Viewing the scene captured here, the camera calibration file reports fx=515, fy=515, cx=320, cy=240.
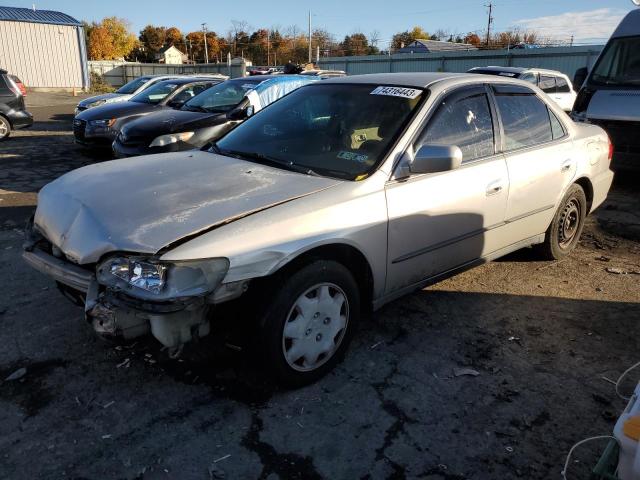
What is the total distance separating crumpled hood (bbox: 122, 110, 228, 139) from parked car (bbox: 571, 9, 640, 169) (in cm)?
557

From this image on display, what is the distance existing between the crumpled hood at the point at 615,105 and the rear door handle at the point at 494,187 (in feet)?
15.5

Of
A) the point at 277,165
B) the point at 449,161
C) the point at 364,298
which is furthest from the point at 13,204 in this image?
the point at 449,161

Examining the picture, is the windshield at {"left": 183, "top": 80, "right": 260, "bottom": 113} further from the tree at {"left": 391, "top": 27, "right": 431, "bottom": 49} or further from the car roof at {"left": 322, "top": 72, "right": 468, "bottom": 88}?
the tree at {"left": 391, "top": 27, "right": 431, "bottom": 49}

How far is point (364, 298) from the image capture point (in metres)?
3.26

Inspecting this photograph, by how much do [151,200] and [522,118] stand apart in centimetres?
302

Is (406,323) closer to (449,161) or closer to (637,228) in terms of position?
(449,161)

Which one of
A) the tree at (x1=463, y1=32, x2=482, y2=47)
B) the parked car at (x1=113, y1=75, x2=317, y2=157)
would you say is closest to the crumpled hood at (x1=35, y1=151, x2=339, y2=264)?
the parked car at (x1=113, y1=75, x2=317, y2=157)

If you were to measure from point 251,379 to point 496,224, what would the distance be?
7.15 ft

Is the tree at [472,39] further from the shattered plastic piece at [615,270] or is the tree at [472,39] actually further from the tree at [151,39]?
the shattered plastic piece at [615,270]

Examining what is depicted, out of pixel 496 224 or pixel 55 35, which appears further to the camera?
pixel 55 35

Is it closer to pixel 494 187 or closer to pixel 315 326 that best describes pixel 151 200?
pixel 315 326

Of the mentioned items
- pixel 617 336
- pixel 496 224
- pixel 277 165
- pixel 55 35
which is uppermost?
pixel 55 35

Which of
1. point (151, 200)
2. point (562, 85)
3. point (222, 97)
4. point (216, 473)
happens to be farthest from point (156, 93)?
point (562, 85)

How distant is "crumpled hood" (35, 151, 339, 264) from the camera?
8.43 feet
